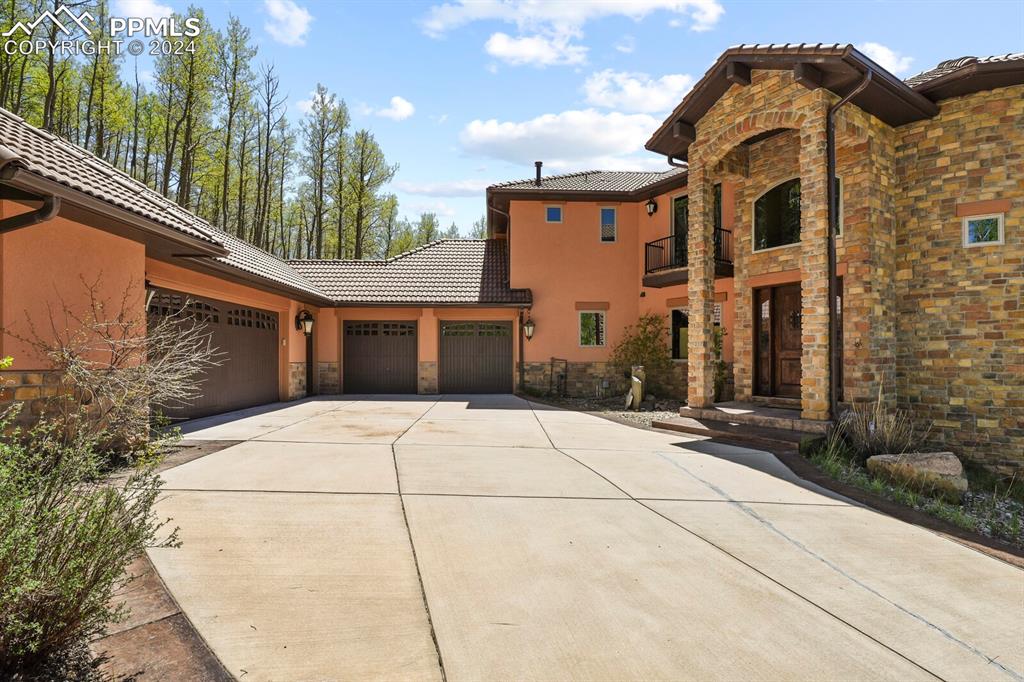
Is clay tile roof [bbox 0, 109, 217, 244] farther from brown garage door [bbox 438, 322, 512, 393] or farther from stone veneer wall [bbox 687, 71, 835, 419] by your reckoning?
brown garage door [bbox 438, 322, 512, 393]

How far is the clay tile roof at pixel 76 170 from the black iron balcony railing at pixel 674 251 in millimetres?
11267

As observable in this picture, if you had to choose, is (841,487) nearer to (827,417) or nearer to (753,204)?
(827,417)

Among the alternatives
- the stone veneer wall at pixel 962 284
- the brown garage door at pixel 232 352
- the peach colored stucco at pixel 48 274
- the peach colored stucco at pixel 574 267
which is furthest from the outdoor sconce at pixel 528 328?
the peach colored stucco at pixel 48 274

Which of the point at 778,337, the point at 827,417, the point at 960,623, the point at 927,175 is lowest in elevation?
the point at 960,623

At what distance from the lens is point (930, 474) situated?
21.0 ft

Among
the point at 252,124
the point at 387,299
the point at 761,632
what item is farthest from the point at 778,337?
the point at 252,124

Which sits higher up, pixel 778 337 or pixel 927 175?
pixel 927 175

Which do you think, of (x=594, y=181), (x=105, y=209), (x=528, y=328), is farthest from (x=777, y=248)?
(x=105, y=209)

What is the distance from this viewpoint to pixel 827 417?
795 centimetres

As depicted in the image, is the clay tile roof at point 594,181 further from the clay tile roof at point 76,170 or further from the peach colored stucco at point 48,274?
the peach colored stucco at point 48,274

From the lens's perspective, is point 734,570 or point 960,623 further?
point 734,570

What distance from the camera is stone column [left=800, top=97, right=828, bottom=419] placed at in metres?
8.01

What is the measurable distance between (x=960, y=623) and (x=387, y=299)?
13.8 metres

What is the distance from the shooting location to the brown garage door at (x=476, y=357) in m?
15.8
